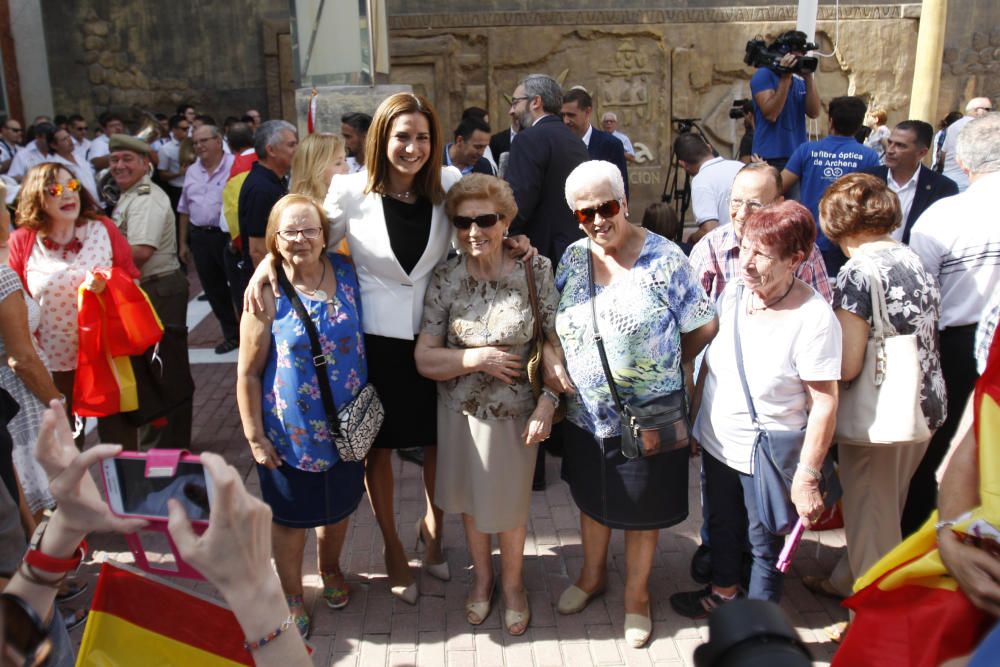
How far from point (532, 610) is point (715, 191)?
3121 mm

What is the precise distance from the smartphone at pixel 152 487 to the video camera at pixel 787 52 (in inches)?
202

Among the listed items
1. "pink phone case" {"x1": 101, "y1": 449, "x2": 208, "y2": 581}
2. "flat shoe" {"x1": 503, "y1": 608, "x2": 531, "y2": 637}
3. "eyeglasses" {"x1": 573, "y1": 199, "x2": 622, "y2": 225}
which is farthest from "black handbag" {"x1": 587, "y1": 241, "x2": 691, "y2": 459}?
"pink phone case" {"x1": 101, "y1": 449, "x2": 208, "y2": 581}

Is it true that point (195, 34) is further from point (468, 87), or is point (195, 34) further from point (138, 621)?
point (138, 621)

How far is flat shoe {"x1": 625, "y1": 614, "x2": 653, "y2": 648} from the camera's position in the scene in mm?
3186

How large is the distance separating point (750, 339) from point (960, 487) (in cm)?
118

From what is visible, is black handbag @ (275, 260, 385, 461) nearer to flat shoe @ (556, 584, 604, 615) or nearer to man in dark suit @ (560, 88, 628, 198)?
flat shoe @ (556, 584, 604, 615)

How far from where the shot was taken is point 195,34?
13.0 metres

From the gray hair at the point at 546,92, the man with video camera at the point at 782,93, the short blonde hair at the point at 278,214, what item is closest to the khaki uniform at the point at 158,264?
the short blonde hair at the point at 278,214

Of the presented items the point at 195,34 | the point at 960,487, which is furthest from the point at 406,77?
the point at 960,487

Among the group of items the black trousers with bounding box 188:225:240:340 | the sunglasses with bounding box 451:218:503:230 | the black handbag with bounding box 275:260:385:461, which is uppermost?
the sunglasses with bounding box 451:218:503:230

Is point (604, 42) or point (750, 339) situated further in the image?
point (604, 42)

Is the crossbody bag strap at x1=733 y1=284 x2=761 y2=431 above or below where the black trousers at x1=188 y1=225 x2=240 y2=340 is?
above

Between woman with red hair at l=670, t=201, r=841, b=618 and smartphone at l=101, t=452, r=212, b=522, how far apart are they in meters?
2.04

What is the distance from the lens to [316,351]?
2965 mm
